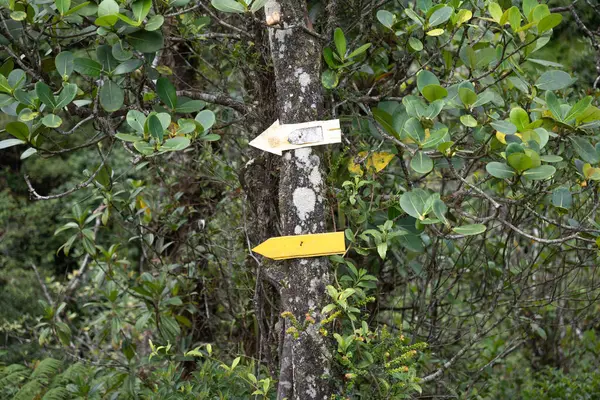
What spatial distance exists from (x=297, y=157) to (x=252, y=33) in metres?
0.66

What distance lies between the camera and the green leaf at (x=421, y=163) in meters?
1.97

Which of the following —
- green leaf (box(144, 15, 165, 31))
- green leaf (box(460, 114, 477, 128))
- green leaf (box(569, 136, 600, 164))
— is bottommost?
green leaf (box(569, 136, 600, 164))

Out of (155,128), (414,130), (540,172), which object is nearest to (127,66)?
(155,128)

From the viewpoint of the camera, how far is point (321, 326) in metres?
2.02

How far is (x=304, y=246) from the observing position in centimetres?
209

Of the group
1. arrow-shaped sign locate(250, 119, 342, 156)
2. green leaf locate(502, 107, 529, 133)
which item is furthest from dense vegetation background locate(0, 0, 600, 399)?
arrow-shaped sign locate(250, 119, 342, 156)

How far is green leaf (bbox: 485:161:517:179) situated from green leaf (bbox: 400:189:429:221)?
225 mm

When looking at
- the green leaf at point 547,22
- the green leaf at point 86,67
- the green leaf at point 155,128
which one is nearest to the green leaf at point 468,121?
the green leaf at point 547,22

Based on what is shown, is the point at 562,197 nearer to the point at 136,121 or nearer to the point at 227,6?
the point at 227,6

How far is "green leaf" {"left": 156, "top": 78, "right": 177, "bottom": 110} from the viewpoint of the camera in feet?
7.16

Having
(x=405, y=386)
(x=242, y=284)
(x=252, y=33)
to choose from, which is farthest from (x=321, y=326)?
(x=252, y=33)

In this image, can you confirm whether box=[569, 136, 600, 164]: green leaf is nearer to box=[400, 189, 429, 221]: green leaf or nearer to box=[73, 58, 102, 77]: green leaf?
box=[400, 189, 429, 221]: green leaf

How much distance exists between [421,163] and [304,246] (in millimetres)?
449

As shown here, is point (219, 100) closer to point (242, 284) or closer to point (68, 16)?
point (68, 16)
